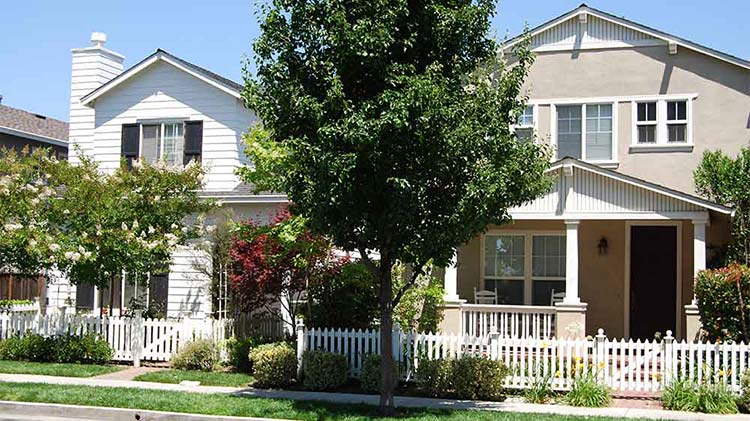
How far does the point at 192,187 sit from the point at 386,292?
7863 millimetres

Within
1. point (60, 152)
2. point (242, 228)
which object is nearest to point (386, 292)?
point (242, 228)

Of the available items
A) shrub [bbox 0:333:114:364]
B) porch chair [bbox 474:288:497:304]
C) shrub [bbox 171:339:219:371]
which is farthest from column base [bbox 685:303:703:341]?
shrub [bbox 0:333:114:364]

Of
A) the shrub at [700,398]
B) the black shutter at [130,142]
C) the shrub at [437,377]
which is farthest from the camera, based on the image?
the black shutter at [130,142]

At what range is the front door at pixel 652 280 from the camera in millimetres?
20484

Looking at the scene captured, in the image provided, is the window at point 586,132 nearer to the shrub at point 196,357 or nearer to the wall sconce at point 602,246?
the wall sconce at point 602,246

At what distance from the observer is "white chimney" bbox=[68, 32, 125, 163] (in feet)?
80.1

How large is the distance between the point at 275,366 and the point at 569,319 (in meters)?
6.09

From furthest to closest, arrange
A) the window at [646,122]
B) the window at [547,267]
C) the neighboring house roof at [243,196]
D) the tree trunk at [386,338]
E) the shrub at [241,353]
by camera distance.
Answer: the neighboring house roof at [243,196]
the window at [547,267]
the window at [646,122]
the shrub at [241,353]
the tree trunk at [386,338]

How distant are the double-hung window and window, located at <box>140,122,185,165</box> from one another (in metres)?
11.3

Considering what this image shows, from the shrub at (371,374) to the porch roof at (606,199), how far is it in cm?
459

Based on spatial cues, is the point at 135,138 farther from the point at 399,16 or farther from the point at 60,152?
the point at 60,152

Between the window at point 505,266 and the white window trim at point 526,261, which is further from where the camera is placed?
the window at point 505,266

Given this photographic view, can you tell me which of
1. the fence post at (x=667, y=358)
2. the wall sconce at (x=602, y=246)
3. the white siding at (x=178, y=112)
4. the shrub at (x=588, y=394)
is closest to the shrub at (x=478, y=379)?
the shrub at (x=588, y=394)

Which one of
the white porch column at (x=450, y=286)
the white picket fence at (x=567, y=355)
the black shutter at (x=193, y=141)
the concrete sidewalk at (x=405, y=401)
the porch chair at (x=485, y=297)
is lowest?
the concrete sidewalk at (x=405, y=401)
